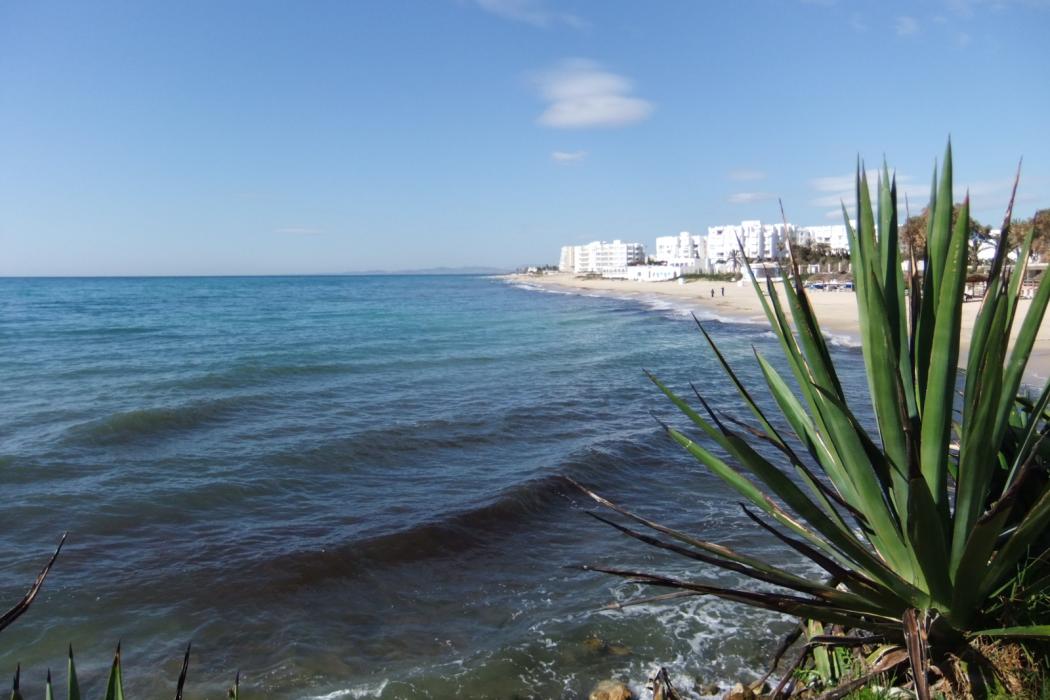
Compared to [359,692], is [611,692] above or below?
above

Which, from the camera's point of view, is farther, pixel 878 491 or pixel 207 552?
pixel 207 552

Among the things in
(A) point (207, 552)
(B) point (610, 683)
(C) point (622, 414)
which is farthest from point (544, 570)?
(C) point (622, 414)

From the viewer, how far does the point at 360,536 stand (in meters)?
7.75

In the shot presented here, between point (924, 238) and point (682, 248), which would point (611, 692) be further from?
point (682, 248)

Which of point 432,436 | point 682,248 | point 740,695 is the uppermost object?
point 682,248

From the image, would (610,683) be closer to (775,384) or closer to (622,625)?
(622,625)

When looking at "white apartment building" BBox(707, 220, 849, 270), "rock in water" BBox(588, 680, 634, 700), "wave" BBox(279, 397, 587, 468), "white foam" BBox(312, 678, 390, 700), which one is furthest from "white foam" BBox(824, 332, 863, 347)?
"white apartment building" BBox(707, 220, 849, 270)

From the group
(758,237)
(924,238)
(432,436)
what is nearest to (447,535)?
(432,436)

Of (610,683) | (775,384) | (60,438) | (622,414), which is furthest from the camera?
(622,414)

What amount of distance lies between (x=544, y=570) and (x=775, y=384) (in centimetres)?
436

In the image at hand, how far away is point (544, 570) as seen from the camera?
693 centimetres

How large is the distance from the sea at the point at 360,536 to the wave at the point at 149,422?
7cm

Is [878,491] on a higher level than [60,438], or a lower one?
higher

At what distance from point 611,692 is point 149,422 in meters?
11.7
